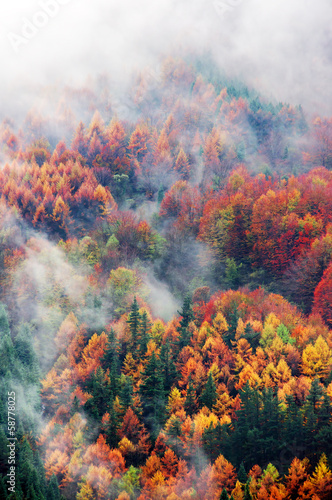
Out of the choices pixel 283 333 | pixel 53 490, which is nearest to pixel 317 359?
pixel 283 333

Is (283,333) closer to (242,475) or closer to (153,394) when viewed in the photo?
(153,394)

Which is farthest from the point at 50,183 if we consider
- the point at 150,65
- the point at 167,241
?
the point at 150,65

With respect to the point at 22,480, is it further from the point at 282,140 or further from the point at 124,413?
the point at 282,140

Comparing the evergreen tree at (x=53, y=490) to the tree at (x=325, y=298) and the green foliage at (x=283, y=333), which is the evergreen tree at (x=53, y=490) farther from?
the tree at (x=325, y=298)

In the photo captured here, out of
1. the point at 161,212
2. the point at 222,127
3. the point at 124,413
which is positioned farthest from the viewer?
the point at 222,127

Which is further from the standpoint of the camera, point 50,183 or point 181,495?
point 50,183

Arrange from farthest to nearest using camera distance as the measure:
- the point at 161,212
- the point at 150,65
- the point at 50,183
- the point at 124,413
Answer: the point at 150,65
the point at 50,183
the point at 161,212
the point at 124,413

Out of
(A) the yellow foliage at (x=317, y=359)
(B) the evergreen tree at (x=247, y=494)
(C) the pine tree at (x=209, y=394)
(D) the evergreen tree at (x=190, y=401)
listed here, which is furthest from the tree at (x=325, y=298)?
(B) the evergreen tree at (x=247, y=494)

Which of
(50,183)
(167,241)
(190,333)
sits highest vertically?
(50,183)
